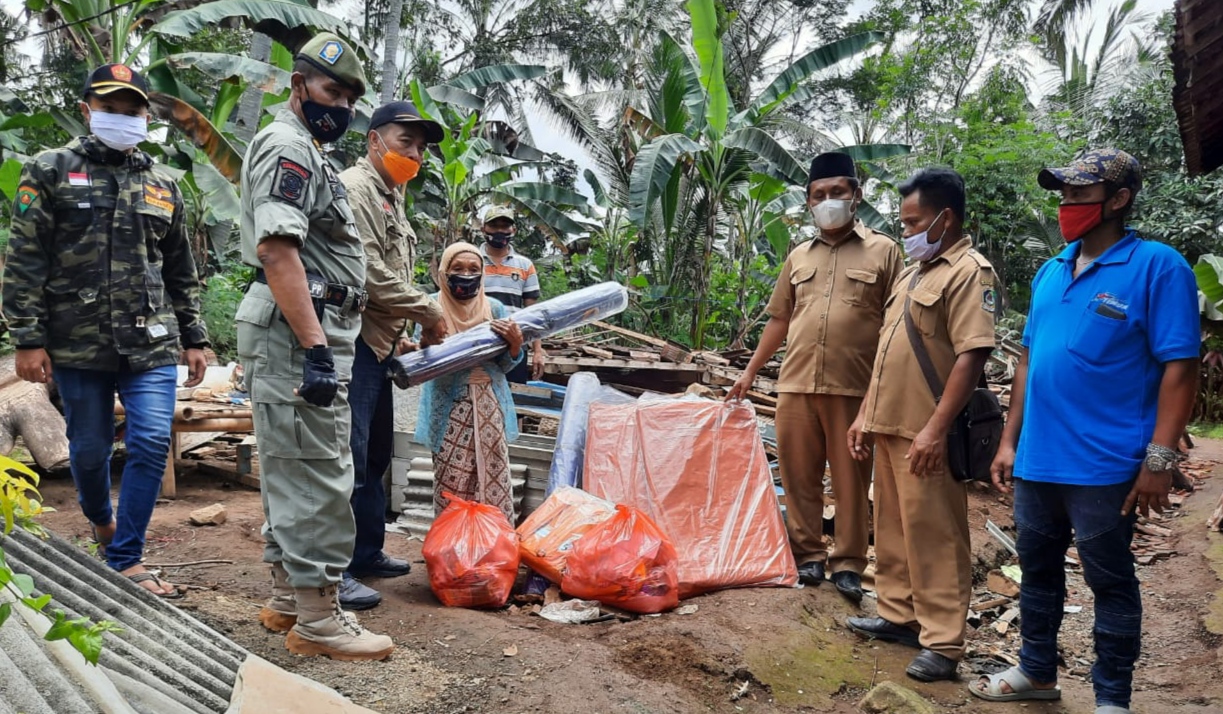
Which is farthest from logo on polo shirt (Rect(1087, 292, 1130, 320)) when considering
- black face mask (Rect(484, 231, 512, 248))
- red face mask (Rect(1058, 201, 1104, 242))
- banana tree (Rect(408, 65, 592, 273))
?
banana tree (Rect(408, 65, 592, 273))

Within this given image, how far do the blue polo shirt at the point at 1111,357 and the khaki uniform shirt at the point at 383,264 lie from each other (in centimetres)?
234

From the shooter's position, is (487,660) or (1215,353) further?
(1215,353)

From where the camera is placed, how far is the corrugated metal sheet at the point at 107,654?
4.69 feet

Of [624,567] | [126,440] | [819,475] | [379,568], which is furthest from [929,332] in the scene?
[126,440]

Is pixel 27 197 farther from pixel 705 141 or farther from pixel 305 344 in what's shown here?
pixel 705 141

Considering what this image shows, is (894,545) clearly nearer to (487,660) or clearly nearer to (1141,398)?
(1141,398)

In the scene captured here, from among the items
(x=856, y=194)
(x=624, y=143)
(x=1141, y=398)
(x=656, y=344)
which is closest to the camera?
(x=1141, y=398)

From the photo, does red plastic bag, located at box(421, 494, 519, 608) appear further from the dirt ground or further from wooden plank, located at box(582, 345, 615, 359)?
wooden plank, located at box(582, 345, 615, 359)

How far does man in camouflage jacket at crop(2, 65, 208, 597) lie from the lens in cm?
329

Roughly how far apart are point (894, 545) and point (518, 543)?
1.59m

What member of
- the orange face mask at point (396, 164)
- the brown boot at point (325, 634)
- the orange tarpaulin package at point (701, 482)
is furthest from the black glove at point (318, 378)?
the orange tarpaulin package at point (701, 482)

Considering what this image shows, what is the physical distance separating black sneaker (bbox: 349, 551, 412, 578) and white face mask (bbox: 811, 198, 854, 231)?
8.28ft

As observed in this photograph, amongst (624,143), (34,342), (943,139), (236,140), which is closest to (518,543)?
(34,342)

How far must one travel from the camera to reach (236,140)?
980cm
